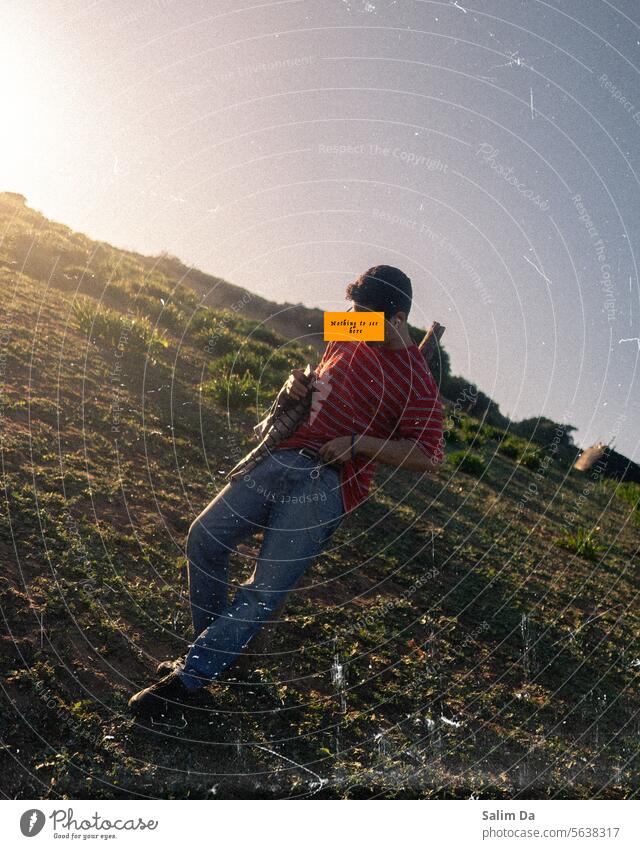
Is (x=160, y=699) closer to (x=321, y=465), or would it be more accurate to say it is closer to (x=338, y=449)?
(x=321, y=465)

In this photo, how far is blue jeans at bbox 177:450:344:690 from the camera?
3738 mm

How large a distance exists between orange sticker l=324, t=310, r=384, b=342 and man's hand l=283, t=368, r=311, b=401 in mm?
288

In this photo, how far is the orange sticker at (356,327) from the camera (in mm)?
3726

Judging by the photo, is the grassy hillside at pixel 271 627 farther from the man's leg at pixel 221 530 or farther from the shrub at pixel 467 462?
the man's leg at pixel 221 530

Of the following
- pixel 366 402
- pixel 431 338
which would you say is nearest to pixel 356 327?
pixel 366 402

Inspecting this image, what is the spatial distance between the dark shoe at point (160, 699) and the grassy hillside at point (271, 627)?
0.07m

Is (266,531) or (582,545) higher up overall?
(582,545)

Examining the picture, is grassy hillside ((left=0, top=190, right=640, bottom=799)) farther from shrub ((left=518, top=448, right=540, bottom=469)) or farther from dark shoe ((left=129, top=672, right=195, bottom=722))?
shrub ((left=518, top=448, right=540, bottom=469))

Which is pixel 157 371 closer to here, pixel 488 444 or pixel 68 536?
pixel 68 536

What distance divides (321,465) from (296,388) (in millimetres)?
401

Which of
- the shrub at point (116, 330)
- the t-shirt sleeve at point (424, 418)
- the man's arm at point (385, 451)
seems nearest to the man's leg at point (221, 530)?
the man's arm at point (385, 451)

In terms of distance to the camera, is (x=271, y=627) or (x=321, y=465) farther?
(x=271, y=627)

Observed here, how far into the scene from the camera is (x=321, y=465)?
3.76 metres

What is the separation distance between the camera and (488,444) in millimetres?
13656
